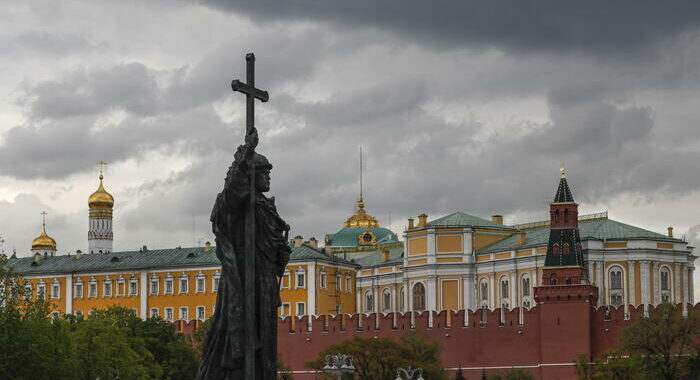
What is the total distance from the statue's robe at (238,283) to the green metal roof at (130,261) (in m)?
105

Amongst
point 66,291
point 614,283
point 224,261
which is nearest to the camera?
point 224,261

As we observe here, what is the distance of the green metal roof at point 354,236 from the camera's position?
537 feet

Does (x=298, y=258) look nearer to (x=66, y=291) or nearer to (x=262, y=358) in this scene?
(x=66, y=291)

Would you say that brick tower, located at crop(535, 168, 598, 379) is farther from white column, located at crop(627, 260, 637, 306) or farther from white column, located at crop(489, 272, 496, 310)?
white column, located at crop(489, 272, 496, 310)


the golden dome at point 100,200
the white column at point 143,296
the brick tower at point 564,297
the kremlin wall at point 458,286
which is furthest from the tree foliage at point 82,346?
the golden dome at point 100,200

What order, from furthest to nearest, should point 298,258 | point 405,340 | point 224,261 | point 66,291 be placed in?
point 66,291 → point 298,258 → point 405,340 → point 224,261

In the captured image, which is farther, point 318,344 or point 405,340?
point 318,344

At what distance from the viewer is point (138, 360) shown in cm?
7794

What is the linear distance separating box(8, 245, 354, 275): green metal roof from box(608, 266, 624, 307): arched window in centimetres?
2520

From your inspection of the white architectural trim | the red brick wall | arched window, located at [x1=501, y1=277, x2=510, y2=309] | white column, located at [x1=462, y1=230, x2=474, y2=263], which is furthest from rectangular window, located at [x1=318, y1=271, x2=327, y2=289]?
the red brick wall

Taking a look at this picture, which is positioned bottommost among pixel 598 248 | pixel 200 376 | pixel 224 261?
pixel 200 376

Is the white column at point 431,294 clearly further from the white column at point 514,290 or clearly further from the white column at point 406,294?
the white column at point 514,290

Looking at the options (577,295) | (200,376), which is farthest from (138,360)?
(200,376)

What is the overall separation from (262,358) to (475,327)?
8025cm
